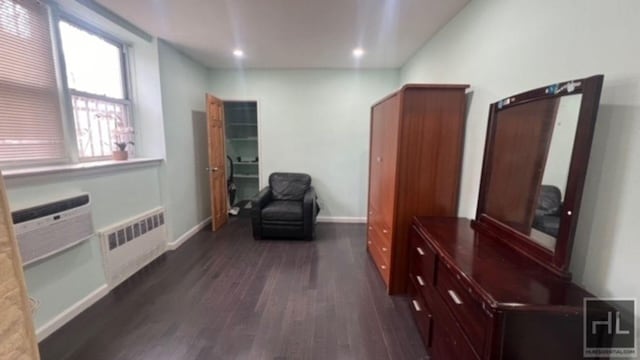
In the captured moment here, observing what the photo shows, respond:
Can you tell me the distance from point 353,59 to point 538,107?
2838mm

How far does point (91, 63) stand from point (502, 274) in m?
3.79

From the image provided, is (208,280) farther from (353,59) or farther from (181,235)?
(353,59)

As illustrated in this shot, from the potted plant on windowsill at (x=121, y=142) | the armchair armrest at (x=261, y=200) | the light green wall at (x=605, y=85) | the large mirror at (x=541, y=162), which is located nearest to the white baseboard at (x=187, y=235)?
the armchair armrest at (x=261, y=200)

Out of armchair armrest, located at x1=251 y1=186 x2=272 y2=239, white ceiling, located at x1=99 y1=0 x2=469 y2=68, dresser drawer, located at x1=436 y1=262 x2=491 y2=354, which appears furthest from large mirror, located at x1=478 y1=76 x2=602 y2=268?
armchair armrest, located at x1=251 y1=186 x2=272 y2=239

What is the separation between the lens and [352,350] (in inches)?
75.3

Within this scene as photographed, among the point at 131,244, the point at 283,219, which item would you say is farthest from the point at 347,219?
the point at 131,244

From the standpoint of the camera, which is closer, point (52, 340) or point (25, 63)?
point (52, 340)

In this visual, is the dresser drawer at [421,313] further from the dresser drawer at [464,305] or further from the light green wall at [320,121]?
the light green wall at [320,121]

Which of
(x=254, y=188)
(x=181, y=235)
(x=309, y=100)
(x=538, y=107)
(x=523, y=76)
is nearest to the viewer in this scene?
(x=538, y=107)

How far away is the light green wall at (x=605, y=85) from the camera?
1.08m

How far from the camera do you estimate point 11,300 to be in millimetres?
745

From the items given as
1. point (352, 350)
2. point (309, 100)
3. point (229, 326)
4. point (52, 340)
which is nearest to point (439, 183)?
point (352, 350)

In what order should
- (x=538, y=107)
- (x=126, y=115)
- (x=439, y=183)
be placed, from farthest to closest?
(x=126, y=115) → (x=439, y=183) → (x=538, y=107)

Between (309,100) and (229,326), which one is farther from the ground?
(309,100)
